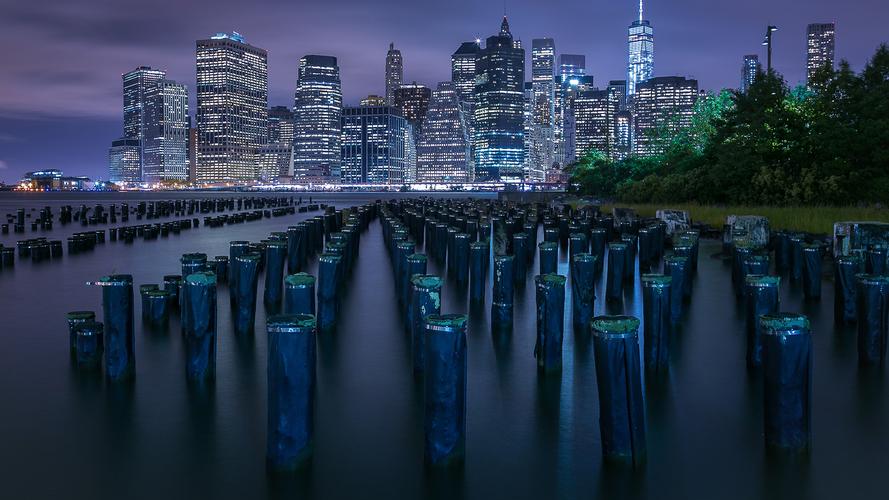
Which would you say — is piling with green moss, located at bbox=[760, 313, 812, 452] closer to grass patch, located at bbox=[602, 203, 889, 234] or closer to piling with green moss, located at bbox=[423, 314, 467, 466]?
piling with green moss, located at bbox=[423, 314, 467, 466]

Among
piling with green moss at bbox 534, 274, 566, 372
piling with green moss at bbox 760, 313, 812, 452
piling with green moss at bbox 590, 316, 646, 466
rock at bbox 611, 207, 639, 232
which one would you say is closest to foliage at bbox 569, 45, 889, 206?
rock at bbox 611, 207, 639, 232

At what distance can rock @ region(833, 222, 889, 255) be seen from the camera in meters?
13.8

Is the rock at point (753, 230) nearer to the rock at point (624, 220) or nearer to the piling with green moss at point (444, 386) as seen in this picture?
the rock at point (624, 220)

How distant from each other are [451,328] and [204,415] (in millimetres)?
2926

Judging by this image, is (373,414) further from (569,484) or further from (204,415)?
(569,484)

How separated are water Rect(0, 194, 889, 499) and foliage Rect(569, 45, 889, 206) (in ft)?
61.3

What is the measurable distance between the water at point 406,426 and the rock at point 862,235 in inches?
144

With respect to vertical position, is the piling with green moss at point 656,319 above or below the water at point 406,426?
above

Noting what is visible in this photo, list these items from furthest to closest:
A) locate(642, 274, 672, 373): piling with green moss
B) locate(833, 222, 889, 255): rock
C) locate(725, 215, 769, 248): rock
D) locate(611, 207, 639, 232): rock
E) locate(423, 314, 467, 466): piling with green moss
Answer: locate(611, 207, 639, 232): rock → locate(725, 215, 769, 248): rock → locate(833, 222, 889, 255): rock → locate(642, 274, 672, 373): piling with green moss → locate(423, 314, 467, 466): piling with green moss

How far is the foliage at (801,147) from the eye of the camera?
27.0m

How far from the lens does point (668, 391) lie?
7840 millimetres

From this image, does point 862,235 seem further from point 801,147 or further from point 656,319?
point 801,147

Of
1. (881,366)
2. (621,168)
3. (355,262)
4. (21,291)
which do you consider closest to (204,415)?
(881,366)

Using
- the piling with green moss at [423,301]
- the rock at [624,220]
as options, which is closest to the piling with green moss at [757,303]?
the piling with green moss at [423,301]
